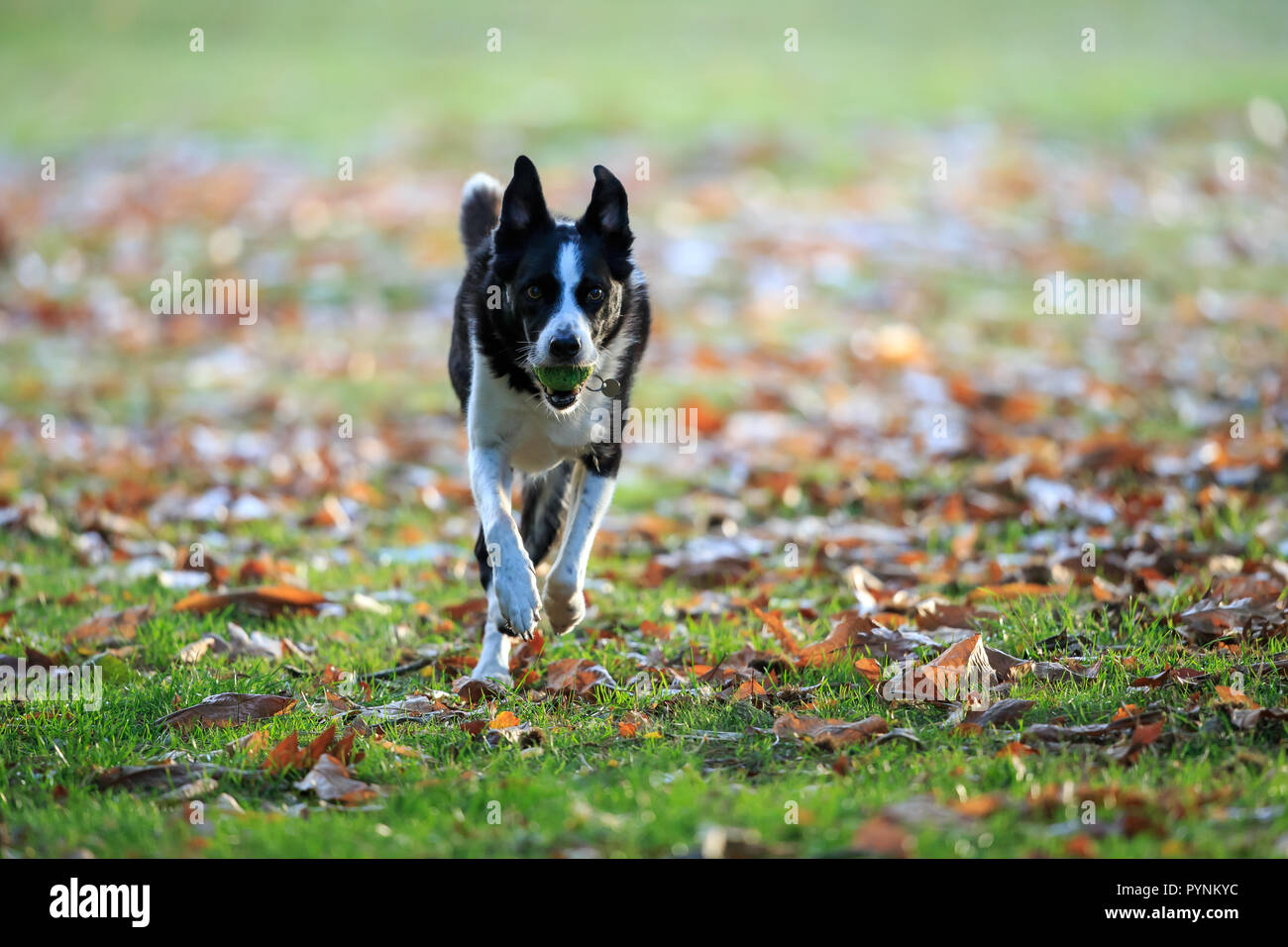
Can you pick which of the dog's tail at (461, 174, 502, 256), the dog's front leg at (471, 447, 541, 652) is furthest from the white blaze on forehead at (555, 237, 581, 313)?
the dog's tail at (461, 174, 502, 256)

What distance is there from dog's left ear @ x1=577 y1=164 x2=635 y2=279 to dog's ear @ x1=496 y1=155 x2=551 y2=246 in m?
0.18

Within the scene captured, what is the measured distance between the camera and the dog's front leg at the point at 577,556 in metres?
4.95

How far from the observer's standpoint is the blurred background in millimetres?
8289

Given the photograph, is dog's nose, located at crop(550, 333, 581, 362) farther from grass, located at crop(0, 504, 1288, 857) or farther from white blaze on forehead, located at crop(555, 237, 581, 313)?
grass, located at crop(0, 504, 1288, 857)

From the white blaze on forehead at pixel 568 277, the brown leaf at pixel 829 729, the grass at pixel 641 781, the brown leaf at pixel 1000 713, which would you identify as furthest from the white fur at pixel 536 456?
the brown leaf at pixel 1000 713

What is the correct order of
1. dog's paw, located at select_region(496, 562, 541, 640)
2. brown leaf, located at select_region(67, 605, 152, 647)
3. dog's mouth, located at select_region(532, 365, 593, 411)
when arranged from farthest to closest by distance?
brown leaf, located at select_region(67, 605, 152, 647) → dog's mouth, located at select_region(532, 365, 593, 411) → dog's paw, located at select_region(496, 562, 541, 640)

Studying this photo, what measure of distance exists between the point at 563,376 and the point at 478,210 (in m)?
1.42

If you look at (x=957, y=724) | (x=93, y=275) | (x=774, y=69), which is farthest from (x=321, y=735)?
(x=774, y=69)

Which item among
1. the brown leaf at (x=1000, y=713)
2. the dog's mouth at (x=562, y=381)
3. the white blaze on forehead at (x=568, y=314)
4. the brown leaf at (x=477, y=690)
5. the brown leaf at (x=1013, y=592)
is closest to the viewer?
the brown leaf at (x=1000, y=713)

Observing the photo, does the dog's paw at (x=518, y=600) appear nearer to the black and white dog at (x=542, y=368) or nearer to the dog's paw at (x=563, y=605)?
the black and white dog at (x=542, y=368)

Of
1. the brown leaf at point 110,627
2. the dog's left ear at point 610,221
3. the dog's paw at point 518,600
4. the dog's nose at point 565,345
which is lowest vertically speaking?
the brown leaf at point 110,627

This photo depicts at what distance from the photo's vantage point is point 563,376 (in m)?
4.79

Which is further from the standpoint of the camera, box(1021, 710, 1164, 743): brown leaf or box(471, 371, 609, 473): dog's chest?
box(471, 371, 609, 473): dog's chest

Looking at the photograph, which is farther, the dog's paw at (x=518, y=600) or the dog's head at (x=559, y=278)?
the dog's head at (x=559, y=278)
